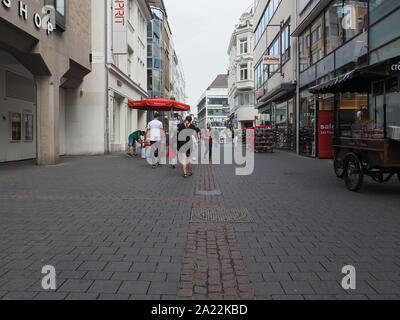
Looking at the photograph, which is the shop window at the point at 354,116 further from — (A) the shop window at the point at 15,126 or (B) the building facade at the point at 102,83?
(A) the shop window at the point at 15,126

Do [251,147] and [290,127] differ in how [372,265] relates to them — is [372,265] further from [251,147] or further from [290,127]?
[251,147]

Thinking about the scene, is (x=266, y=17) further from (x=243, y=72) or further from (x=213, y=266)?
(x=213, y=266)

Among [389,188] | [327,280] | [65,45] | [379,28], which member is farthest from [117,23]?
[327,280]

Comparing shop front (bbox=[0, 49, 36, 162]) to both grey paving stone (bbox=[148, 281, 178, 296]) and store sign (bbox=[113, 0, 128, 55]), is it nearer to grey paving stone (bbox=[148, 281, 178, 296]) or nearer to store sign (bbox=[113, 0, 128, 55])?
store sign (bbox=[113, 0, 128, 55])

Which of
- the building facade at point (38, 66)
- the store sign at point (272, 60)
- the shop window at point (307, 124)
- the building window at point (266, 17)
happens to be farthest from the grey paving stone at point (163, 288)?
the building window at point (266, 17)

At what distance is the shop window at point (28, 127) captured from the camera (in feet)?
55.9

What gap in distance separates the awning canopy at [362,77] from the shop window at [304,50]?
11.4 meters

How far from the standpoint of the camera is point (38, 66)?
43.8ft

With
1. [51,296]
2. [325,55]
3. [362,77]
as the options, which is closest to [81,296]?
[51,296]

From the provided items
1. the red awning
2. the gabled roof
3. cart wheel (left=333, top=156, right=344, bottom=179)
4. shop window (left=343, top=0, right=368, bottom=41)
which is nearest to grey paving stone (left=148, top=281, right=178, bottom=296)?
cart wheel (left=333, top=156, right=344, bottom=179)

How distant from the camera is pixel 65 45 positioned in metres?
15.1

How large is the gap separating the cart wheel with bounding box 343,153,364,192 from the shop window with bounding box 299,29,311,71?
1336 centimetres

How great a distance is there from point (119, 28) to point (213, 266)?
21.1m

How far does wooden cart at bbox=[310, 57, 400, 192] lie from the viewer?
727cm
